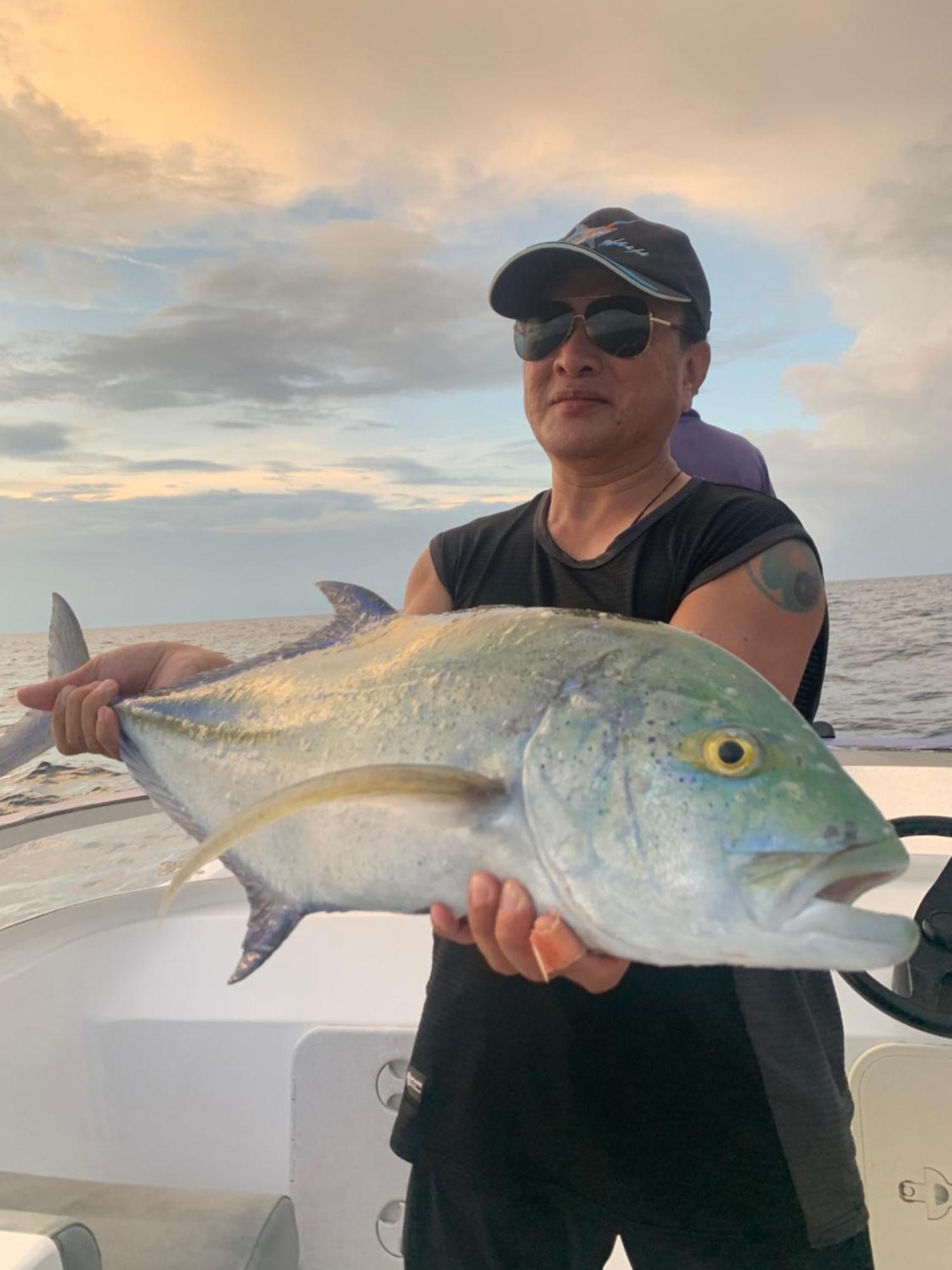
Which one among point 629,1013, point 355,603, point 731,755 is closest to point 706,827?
point 731,755

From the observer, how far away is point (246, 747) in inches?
62.2

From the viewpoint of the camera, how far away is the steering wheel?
179cm

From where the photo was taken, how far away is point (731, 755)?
1087 millimetres

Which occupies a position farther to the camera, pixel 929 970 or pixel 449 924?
pixel 929 970

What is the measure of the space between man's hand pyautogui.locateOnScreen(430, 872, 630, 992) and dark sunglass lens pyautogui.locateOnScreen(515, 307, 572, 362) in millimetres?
1212

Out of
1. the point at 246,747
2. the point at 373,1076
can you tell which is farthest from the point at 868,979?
the point at 373,1076

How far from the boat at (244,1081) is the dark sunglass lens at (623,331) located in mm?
1643

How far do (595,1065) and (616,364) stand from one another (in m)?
1.40

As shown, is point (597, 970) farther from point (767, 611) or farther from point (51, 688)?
point (51, 688)

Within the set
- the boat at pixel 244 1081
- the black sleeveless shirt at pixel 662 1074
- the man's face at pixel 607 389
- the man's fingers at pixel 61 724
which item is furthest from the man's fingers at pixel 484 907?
the boat at pixel 244 1081

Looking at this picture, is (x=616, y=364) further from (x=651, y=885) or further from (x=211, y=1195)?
(x=211, y=1195)

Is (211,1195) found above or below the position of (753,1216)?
below

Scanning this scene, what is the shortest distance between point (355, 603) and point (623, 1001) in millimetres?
898

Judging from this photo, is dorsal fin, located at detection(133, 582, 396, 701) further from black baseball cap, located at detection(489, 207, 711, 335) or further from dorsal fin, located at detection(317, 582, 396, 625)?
black baseball cap, located at detection(489, 207, 711, 335)
